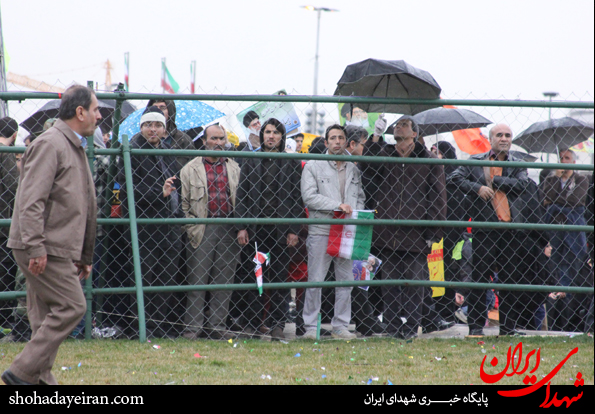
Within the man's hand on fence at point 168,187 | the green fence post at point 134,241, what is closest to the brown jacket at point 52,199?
the green fence post at point 134,241

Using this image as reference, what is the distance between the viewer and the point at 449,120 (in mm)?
8406

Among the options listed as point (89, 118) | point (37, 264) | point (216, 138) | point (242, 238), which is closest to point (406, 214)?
point (242, 238)

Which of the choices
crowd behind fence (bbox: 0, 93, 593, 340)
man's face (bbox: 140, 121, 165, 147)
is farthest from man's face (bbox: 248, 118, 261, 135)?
man's face (bbox: 140, 121, 165, 147)

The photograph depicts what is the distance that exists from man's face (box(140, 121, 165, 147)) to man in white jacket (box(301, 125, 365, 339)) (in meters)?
1.42

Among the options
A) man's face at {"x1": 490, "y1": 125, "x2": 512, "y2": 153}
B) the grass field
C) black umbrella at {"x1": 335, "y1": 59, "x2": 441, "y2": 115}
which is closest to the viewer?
the grass field

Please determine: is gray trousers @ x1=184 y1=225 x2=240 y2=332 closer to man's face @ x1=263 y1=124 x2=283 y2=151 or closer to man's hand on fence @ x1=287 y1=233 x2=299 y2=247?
man's hand on fence @ x1=287 y1=233 x2=299 y2=247

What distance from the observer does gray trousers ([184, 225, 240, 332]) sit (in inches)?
246

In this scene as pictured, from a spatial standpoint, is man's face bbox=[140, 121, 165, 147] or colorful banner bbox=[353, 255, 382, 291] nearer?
man's face bbox=[140, 121, 165, 147]

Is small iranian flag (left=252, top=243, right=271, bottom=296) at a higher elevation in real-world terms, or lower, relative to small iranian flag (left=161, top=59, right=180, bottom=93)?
lower

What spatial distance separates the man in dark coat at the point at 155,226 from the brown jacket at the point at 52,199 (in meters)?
1.97

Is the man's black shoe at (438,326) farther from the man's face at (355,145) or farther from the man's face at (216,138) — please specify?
the man's face at (216,138)

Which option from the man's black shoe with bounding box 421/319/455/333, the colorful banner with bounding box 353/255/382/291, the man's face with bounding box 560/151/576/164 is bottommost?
the man's black shoe with bounding box 421/319/455/333

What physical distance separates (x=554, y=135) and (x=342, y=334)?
3.33 metres
